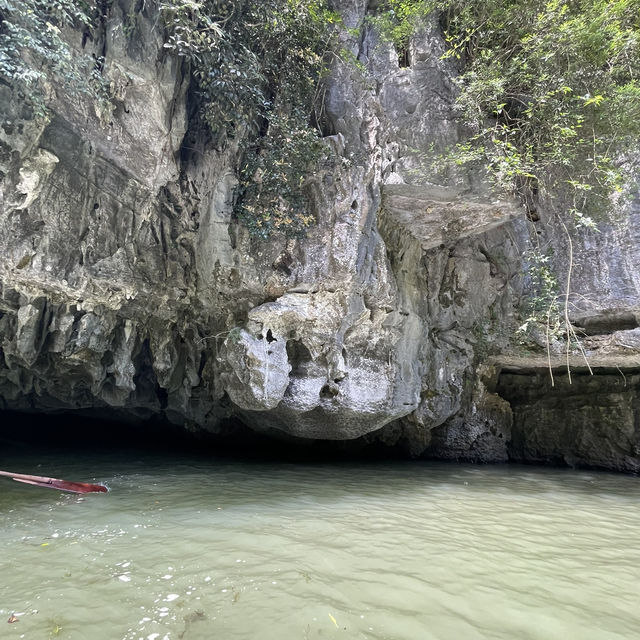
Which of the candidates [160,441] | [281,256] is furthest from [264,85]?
[160,441]

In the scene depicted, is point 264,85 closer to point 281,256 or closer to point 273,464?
point 281,256

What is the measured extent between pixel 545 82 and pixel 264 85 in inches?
164

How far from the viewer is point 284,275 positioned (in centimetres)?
644

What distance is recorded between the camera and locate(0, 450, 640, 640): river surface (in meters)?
2.23

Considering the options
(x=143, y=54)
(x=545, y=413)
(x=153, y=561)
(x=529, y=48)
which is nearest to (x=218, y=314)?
(x=143, y=54)

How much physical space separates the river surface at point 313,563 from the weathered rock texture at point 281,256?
7.79ft

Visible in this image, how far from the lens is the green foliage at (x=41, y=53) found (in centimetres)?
395

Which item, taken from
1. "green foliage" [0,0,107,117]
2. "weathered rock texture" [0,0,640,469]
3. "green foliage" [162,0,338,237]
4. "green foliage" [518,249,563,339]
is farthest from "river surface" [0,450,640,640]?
"green foliage" [0,0,107,117]

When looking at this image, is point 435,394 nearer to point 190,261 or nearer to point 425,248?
point 425,248

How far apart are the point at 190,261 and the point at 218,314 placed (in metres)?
1.07

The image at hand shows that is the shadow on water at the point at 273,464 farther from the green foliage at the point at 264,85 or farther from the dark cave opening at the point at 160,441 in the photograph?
the green foliage at the point at 264,85

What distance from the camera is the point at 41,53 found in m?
4.02

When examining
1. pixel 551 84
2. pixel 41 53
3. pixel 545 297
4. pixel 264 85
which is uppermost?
pixel 264 85

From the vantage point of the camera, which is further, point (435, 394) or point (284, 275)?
point (435, 394)
